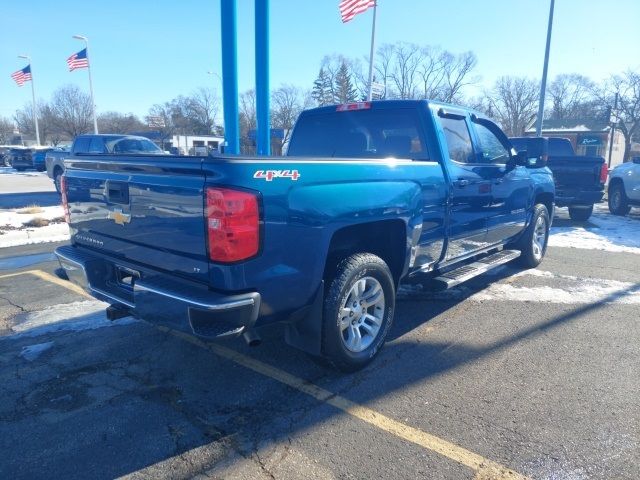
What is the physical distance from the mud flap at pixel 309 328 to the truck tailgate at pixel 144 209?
0.80 meters

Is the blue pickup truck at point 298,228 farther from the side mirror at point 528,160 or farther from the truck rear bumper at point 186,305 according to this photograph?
the side mirror at point 528,160

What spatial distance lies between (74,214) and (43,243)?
5481 millimetres

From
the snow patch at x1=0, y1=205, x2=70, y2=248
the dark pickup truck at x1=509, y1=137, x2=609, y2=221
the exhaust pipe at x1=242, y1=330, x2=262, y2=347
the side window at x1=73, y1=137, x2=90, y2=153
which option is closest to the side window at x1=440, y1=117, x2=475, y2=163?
the exhaust pipe at x1=242, y1=330, x2=262, y2=347

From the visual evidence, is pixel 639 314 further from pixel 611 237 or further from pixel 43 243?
pixel 43 243

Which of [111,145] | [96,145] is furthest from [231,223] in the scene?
[96,145]

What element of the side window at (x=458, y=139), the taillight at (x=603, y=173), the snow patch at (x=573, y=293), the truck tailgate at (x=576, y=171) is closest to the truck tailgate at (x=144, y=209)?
the side window at (x=458, y=139)

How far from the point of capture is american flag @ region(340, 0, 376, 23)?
52.6 ft

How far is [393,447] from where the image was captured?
8.80 feet

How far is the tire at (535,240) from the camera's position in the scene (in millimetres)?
6555

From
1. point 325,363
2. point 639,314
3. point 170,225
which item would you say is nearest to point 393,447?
point 325,363

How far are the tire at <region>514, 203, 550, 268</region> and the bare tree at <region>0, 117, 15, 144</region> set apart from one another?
94301 mm

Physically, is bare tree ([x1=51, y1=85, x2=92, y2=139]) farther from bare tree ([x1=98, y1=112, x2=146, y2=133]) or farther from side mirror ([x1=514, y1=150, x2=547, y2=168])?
side mirror ([x1=514, y1=150, x2=547, y2=168])

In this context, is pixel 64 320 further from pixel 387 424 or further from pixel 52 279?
pixel 387 424

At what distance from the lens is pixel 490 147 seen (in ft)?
17.6
